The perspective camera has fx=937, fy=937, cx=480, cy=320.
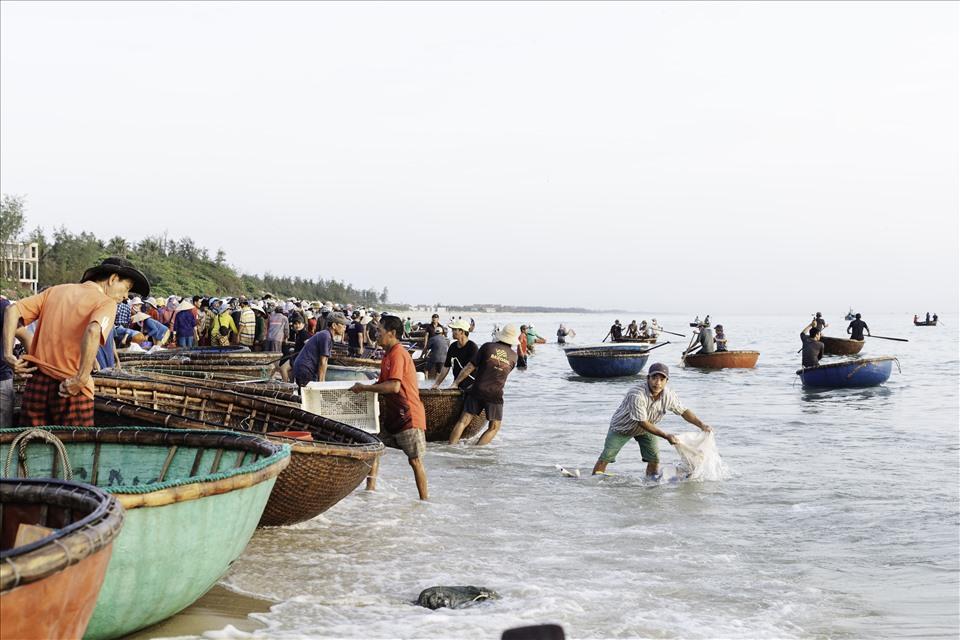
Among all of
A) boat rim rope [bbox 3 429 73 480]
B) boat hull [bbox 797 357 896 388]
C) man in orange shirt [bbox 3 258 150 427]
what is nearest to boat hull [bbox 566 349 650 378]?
boat hull [bbox 797 357 896 388]

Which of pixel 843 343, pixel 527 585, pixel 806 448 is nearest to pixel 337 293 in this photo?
pixel 843 343

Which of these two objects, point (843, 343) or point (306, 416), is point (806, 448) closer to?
point (306, 416)

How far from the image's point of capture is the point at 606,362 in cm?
2759

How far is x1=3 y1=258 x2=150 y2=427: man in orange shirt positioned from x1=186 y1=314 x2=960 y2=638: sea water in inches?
60.4

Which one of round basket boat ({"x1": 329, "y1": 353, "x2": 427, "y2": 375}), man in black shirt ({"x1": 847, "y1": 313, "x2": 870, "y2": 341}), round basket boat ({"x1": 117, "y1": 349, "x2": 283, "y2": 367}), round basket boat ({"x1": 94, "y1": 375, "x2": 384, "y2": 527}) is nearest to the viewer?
round basket boat ({"x1": 94, "y1": 375, "x2": 384, "y2": 527})

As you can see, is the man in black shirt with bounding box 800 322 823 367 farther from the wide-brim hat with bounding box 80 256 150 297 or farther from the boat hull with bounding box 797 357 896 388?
the wide-brim hat with bounding box 80 256 150 297

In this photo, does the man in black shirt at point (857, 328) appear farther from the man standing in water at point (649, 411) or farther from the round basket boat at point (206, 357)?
the man standing in water at point (649, 411)

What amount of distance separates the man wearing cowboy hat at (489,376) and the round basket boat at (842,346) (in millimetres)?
25280

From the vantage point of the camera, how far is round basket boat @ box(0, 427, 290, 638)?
13.4 feet

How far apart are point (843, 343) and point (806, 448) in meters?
22.4

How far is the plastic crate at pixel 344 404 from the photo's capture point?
8453 mm

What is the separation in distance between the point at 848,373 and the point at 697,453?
14720 mm

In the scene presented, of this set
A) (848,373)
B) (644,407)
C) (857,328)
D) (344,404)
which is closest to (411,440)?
(344,404)

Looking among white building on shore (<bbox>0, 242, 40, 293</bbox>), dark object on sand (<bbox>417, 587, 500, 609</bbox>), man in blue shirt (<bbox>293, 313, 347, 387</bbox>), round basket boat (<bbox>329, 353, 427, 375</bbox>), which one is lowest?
dark object on sand (<bbox>417, 587, 500, 609</bbox>)
